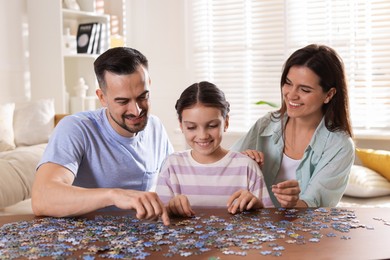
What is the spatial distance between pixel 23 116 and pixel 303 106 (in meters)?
3.43

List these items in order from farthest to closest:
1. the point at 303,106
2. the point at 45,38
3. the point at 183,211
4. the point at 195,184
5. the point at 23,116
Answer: the point at 45,38
the point at 23,116
the point at 303,106
the point at 195,184
the point at 183,211

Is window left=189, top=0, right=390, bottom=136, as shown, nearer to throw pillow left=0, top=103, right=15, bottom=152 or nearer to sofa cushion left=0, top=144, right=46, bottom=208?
throw pillow left=0, top=103, right=15, bottom=152

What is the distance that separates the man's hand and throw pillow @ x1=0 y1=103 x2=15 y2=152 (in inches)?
139

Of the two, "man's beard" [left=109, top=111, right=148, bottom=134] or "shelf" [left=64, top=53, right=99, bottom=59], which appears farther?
"shelf" [left=64, top=53, right=99, bottom=59]

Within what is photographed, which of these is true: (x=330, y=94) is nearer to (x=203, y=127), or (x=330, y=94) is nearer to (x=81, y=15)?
(x=203, y=127)

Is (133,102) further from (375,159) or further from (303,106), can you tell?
(375,159)

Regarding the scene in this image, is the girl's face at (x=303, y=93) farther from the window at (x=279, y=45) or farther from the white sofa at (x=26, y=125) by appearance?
the window at (x=279, y=45)

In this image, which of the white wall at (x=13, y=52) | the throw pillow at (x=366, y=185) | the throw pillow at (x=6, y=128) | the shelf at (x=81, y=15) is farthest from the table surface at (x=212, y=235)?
the shelf at (x=81, y=15)

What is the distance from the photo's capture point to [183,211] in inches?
83.4

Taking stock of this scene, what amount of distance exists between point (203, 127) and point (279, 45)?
12.5ft

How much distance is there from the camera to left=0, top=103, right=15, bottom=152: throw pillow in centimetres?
530

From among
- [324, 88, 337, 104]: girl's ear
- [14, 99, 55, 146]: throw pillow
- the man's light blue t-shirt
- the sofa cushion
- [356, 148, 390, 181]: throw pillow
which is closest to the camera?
the man's light blue t-shirt


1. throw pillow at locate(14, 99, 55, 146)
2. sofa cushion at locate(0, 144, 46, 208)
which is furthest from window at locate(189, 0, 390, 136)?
sofa cushion at locate(0, 144, 46, 208)

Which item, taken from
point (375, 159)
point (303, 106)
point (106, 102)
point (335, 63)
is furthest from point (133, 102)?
point (375, 159)
